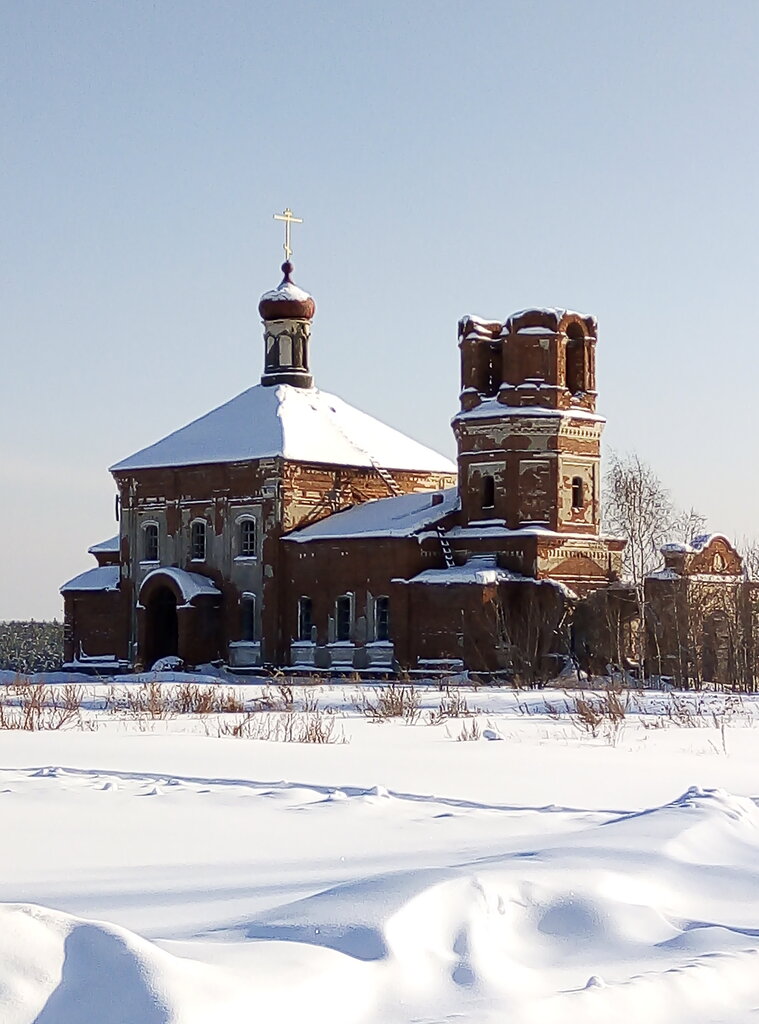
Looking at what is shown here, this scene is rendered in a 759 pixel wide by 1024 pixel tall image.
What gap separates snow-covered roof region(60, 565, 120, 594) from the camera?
147 ft

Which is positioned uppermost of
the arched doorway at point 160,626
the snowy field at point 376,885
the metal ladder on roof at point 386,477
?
the metal ladder on roof at point 386,477

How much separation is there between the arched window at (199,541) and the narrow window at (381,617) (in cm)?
671

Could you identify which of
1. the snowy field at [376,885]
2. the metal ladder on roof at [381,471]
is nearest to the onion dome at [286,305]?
the metal ladder on roof at [381,471]

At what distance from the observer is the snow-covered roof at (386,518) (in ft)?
126

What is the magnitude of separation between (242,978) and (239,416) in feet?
133

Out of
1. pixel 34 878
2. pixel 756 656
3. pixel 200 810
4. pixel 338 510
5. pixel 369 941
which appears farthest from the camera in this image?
pixel 338 510

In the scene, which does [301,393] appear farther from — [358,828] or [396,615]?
[358,828]

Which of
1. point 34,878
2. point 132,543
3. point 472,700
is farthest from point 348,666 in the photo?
point 34,878

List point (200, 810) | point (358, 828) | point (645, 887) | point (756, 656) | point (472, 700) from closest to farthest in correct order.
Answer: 1. point (645, 887)
2. point (358, 828)
3. point (200, 810)
4. point (472, 700)
5. point (756, 656)

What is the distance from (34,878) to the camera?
6.37 m

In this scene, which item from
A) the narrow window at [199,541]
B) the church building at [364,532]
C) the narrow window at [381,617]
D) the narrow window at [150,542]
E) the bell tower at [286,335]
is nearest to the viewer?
the church building at [364,532]

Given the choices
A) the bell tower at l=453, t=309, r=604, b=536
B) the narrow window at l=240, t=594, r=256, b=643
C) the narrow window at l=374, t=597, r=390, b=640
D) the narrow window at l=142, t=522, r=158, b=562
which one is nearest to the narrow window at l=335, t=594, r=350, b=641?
the narrow window at l=374, t=597, r=390, b=640

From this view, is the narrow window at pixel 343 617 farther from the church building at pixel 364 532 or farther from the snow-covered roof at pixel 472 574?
the snow-covered roof at pixel 472 574

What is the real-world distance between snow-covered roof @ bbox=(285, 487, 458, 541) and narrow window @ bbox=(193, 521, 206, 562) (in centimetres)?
341
